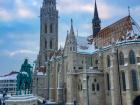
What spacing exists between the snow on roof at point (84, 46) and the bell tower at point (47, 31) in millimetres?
26291

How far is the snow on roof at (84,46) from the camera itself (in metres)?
64.6

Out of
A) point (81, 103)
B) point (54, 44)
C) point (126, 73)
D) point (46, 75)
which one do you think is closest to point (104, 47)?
point (126, 73)

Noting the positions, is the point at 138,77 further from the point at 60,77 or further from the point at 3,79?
the point at 3,79

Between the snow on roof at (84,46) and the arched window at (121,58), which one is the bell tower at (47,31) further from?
the arched window at (121,58)

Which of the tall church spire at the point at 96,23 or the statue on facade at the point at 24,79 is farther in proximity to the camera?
the tall church spire at the point at 96,23

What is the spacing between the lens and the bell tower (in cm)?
9312

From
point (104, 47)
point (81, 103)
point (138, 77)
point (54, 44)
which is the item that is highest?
point (54, 44)

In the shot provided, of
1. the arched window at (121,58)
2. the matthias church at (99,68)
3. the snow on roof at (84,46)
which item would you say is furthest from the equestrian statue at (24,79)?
the snow on roof at (84,46)

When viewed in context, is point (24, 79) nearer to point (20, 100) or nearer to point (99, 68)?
point (20, 100)

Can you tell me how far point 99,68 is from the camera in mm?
58562

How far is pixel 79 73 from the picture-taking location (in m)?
59.2

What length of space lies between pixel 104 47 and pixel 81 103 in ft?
48.2

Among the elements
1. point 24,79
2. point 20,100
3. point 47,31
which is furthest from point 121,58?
point 47,31

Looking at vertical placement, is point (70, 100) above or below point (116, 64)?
below
